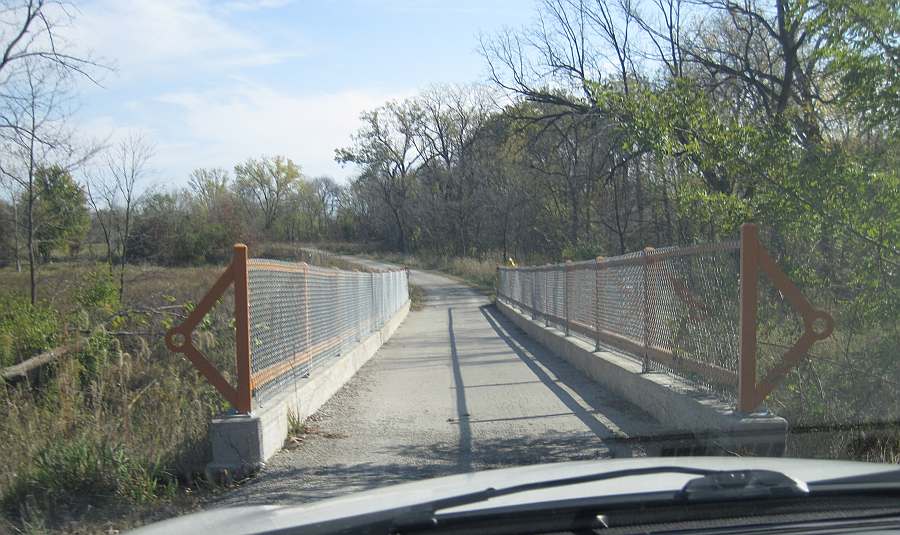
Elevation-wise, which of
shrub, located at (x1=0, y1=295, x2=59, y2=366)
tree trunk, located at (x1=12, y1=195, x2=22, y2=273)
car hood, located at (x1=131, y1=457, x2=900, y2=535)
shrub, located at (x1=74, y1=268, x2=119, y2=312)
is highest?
tree trunk, located at (x1=12, y1=195, x2=22, y2=273)

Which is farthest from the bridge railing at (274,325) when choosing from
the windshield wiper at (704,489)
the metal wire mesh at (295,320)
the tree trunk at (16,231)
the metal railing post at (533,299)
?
the tree trunk at (16,231)

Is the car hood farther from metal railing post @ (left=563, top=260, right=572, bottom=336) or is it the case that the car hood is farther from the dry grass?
Answer: metal railing post @ (left=563, top=260, right=572, bottom=336)

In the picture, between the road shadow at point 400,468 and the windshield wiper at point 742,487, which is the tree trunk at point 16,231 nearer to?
the road shadow at point 400,468

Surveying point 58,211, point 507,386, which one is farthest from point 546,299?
point 58,211

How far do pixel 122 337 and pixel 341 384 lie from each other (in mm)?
5080

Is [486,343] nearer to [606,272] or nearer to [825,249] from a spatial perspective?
[606,272]

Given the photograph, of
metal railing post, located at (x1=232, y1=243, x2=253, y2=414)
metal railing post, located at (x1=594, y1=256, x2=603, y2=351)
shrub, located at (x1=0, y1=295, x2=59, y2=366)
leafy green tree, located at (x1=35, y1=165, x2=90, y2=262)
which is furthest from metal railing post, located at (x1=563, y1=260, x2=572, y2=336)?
leafy green tree, located at (x1=35, y1=165, x2=90, y2=262)

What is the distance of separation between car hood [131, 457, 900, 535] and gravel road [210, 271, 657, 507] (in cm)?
242

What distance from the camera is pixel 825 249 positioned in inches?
293

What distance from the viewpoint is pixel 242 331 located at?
633 centimetres

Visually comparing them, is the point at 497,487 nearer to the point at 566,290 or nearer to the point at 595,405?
the point at 595,405

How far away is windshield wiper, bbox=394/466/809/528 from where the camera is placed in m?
2.63

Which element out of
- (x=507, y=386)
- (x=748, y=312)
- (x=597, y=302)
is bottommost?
(x=507, y=386)

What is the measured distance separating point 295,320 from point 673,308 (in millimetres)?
3955
